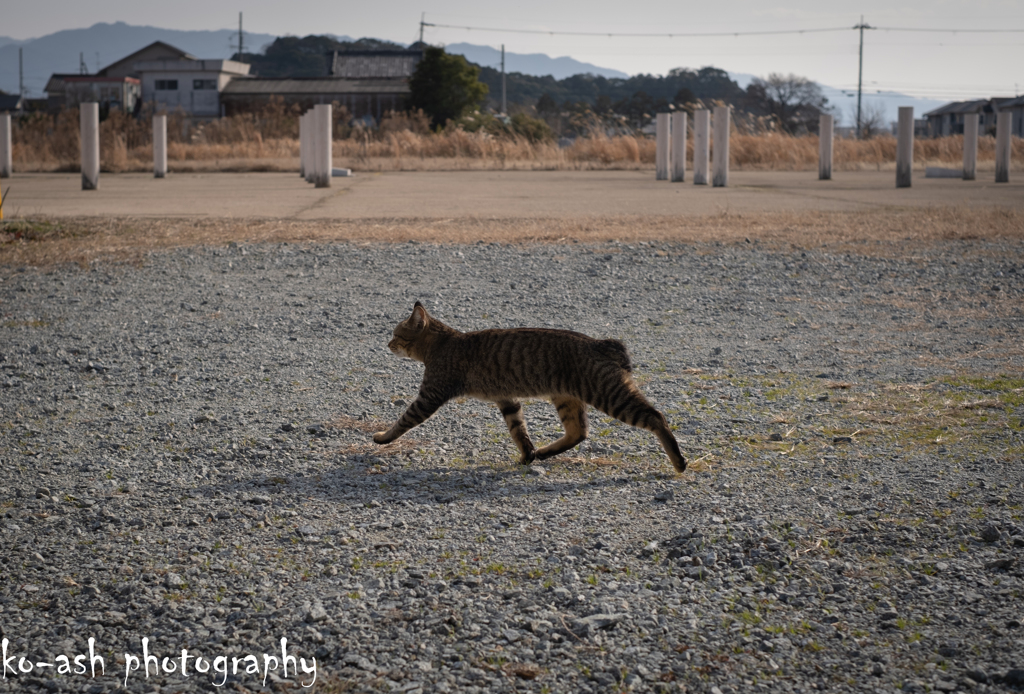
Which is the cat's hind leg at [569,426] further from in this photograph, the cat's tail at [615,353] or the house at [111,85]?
the house at [111,85]

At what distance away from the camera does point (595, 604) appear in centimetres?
294

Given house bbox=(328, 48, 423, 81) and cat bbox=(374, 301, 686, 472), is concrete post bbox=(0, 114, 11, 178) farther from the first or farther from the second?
house bbox=(328, 48, 423, 81)

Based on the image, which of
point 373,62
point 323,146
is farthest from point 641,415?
point 373,62

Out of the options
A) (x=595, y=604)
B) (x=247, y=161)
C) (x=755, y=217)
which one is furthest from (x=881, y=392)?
(x=247, y=161)

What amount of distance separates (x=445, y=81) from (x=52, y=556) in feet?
152

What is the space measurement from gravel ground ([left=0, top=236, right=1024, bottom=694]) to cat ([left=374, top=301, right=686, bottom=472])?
0.53 feet

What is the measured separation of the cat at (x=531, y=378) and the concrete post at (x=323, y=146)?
14761 millimetres

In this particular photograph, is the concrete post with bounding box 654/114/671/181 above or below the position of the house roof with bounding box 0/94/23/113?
below

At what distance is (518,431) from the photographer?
436 centimetres

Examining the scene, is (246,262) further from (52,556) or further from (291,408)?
(52,556)

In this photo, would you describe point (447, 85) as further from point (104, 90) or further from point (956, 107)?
point (956, 107)

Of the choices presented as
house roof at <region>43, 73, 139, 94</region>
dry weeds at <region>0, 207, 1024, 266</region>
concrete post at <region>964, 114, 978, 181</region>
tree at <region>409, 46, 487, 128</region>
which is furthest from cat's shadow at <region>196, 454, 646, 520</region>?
house roof at <region>43, 73, 139, 94</region>

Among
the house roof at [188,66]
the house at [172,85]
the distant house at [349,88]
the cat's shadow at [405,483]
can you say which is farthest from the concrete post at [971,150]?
the house roof at [188,66]

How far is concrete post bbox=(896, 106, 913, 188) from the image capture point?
18.8 metres
